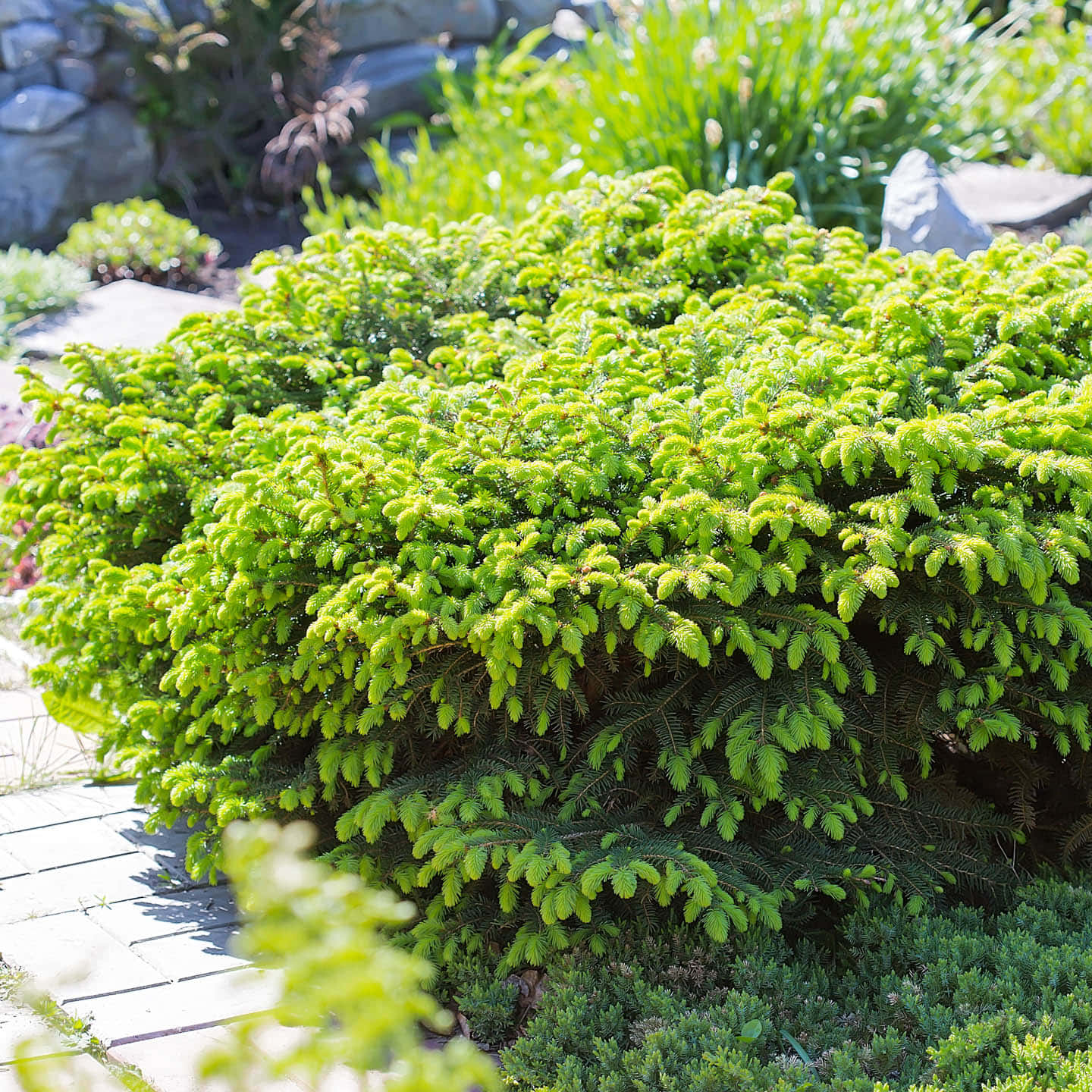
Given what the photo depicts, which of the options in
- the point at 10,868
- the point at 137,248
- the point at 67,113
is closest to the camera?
the point at 10,868

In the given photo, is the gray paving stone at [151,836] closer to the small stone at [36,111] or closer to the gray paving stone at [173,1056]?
the gray paving stone at [173,1056]

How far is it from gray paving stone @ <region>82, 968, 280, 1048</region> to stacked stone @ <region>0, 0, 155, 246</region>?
873cm

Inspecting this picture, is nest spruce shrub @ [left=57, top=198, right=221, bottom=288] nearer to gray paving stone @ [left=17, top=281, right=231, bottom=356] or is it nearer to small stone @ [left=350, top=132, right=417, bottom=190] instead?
gray paving stone @ [left=17, top=281, right=231, bottom=356]

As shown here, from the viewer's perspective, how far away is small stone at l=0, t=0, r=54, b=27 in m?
9.80

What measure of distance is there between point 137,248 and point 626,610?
6839 millimetres

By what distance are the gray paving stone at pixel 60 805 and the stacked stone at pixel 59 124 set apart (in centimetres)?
→ 767

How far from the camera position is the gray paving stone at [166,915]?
8.98ft

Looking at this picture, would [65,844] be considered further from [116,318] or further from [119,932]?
[116,318]

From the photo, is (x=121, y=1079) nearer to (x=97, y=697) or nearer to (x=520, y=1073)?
(x=520, y=1073)

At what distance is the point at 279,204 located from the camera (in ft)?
33.2

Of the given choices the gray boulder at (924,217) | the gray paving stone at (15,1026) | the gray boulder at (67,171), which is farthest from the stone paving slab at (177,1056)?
the gray boulder at (67,171)

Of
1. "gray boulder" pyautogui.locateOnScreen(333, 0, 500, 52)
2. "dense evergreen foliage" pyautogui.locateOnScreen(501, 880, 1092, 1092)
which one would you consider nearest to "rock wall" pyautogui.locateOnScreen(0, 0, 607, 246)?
"gray boulder" pyautogui.locateOnScreen(333, 0, 500, 52)

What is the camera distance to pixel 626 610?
2324 millimetres

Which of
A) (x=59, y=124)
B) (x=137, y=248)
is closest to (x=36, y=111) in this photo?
(x=59, y=124)
